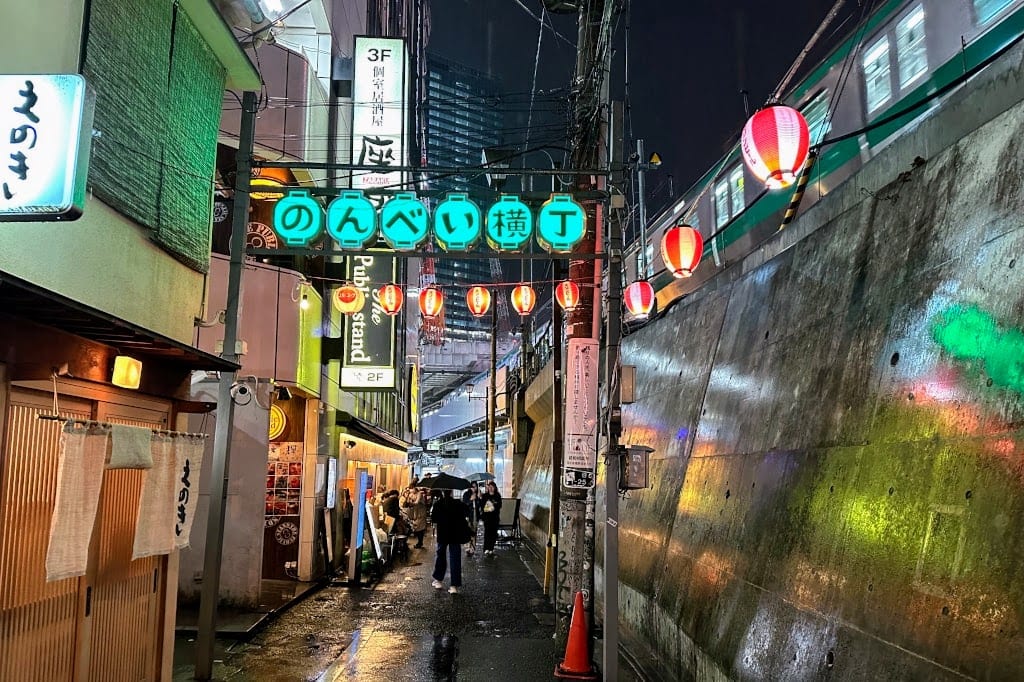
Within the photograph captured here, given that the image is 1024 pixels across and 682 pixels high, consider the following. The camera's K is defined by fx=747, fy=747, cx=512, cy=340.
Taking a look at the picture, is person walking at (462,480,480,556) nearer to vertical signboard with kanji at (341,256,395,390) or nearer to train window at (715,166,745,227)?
vertical signboard with kanji at (341,256,395,390)

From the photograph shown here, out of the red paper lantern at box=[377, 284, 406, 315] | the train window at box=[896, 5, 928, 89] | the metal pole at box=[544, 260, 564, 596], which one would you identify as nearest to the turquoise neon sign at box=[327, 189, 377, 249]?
the metal pole at box=[544, 260, 564, 596]

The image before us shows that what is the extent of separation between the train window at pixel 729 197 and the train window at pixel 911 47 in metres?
5.84

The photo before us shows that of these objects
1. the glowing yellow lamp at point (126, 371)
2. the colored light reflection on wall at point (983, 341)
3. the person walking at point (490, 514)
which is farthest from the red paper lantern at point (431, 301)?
the colored light reflection on wall at point (983, 341)

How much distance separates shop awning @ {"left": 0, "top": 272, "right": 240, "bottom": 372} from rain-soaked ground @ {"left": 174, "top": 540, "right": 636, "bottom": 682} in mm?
4401

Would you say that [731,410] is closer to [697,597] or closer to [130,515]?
[697,597]

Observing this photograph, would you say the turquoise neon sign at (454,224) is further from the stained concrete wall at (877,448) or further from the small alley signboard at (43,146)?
the small alley signboard at (43,146)

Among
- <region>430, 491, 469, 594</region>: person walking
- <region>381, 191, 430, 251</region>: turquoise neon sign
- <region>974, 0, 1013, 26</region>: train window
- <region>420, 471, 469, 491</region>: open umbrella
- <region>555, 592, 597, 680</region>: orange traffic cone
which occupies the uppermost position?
<region>974, 0, 1013, 26</region>: train window

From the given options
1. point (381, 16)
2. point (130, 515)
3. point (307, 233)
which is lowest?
point (130, 515)

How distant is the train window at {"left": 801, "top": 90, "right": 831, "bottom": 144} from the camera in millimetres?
12578

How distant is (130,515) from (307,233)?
179 inches

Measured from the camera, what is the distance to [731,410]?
1052cm

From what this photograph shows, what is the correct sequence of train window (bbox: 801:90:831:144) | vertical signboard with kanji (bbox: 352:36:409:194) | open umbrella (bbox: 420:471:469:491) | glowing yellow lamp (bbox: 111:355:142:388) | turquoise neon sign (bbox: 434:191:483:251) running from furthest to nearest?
open umbrella (bbox: 420:471:469:491) → vertical signboard with kanji (bbox: 352:36:409:194) → train window (bbox: 801:90:831:144) → turquoise neon sign (bbox: 434:191:483:251) → glowing yellow lamp (bbox: 111:355:142:388)

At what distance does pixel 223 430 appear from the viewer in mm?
9922

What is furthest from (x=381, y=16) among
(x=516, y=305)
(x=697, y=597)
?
(x=697, y=597)
